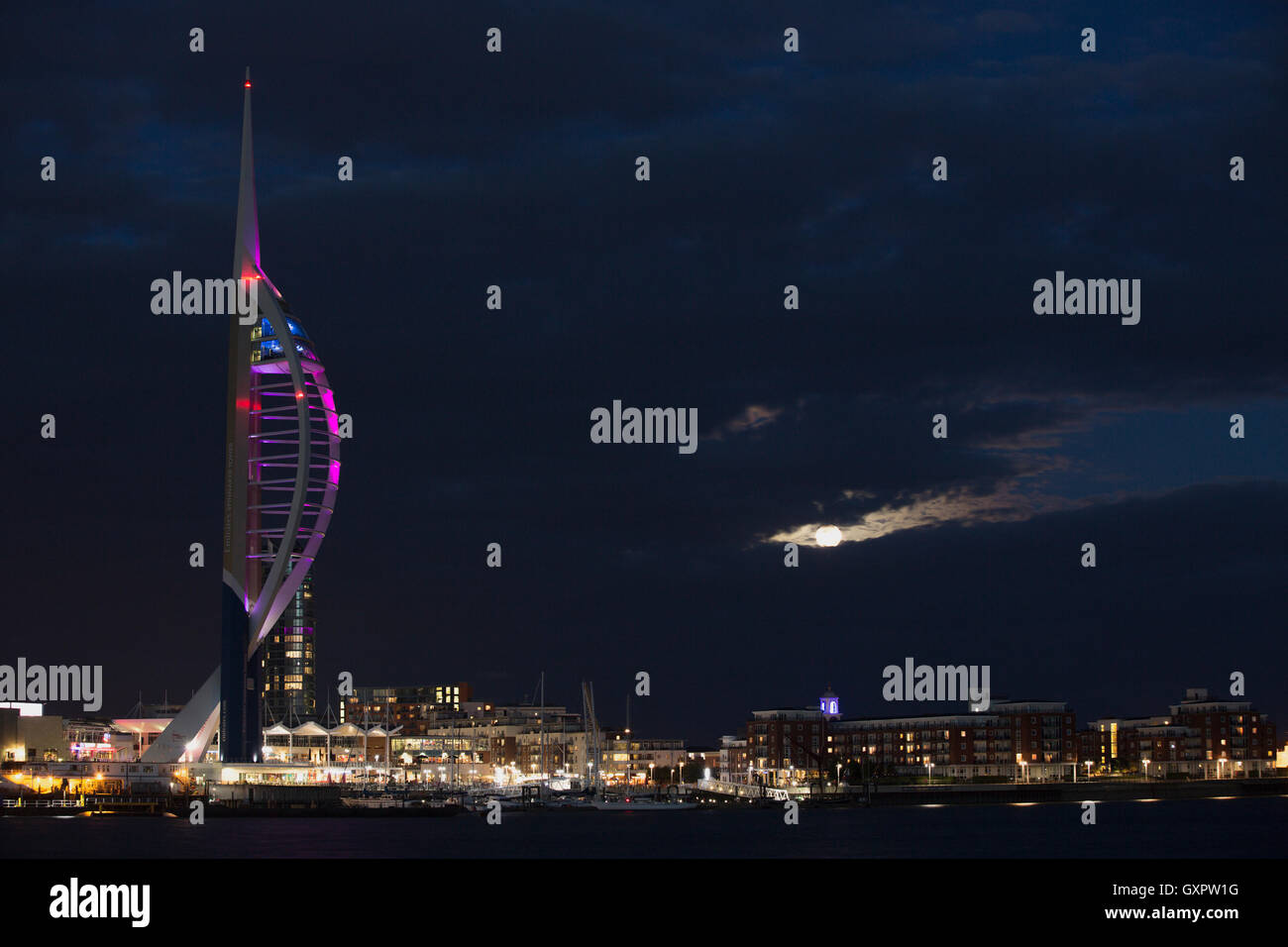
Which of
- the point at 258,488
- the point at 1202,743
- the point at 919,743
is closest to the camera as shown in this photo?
the point at 258,488

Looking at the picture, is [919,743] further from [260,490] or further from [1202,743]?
[260,490]

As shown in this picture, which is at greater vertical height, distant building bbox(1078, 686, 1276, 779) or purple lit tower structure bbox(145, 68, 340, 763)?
purple lit tower structure bbox(145, 68, 340, 763)

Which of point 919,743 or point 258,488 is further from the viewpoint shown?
point 919,743

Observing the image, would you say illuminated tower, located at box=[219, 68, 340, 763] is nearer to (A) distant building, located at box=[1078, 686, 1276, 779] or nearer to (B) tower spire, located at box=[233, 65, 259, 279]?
(B) tower spire, located at box=[233, 65, 259, 279]

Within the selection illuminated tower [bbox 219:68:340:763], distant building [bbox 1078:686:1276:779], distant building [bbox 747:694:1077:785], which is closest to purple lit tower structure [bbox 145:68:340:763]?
illuminated tower [bbox 219:68:340:763]

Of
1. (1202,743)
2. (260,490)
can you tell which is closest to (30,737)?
(260,490)

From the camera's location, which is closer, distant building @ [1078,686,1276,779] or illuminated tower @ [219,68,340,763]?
illuminated tower @ [219,68,340,763]
